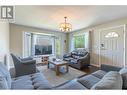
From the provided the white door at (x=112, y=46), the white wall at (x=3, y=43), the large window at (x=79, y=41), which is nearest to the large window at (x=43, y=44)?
the large window at (x=79, y=41)

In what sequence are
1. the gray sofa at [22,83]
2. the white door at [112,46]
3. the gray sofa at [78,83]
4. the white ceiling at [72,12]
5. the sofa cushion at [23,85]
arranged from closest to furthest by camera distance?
1. the gray sofa at [78,83]
2. the gray sofa at [22,83]
3. the sofa cushion at [23,85]
4. the white ceiling at [72,12]
5. the white door at [112,46]

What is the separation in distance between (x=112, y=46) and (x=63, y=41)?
11.6 ft

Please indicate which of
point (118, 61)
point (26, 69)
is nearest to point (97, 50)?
point (118, 61)

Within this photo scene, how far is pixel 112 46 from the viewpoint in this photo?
493 centimetres

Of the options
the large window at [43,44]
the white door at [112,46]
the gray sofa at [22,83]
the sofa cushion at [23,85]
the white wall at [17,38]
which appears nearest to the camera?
the gray sofa at [22,83]

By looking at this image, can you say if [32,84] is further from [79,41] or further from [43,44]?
[79,41]

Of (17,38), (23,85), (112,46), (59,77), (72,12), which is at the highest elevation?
(72,12)

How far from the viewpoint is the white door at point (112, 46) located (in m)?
4.61

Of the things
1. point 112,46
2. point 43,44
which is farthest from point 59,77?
point 43,44

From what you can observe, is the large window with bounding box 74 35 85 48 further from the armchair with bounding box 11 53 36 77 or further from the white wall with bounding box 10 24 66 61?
the armchair with bounding box 11 53 36 77

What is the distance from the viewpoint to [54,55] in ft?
23.4

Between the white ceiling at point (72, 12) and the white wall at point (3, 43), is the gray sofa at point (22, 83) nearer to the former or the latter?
the white wall at point (3, 43)
